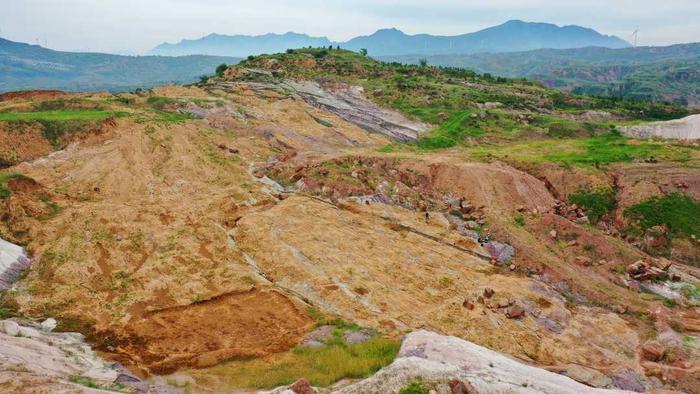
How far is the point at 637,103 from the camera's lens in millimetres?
69500

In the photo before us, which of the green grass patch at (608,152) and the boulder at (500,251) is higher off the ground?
the green grass patch at (608,152)

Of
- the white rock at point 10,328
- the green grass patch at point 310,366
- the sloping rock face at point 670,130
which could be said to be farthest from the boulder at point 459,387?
the sloping rock face at point 670,130

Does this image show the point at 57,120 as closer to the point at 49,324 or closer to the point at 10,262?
the point at 10,262

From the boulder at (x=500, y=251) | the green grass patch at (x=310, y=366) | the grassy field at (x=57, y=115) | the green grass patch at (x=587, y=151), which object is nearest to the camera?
the green grass patch at (x=310, y=366)

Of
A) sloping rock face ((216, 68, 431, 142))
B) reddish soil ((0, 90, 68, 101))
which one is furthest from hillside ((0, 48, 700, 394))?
→ sloping rock face ((216, 68, 431, 142))

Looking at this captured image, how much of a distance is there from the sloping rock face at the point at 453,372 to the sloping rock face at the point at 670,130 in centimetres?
4282

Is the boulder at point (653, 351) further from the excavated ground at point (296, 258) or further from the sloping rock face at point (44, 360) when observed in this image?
the sloping rock face at point (44, 360)

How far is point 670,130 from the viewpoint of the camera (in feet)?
163

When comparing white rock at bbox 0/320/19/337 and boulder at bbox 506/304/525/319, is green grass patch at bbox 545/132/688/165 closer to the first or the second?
boulder at bbox 506/304/525/319

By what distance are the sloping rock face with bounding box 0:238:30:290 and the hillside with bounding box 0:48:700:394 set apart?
0.19 meters

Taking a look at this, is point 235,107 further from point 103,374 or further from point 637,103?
point 637,103

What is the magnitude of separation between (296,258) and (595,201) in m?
23.3

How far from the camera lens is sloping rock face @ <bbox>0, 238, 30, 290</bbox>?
70.8 ft

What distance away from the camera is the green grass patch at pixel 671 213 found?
31.3m
